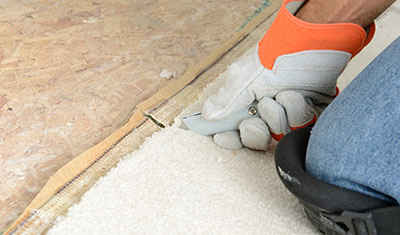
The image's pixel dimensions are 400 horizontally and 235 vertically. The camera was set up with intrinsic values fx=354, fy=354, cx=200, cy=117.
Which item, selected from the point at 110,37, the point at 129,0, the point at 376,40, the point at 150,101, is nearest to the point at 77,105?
the point at 150,101

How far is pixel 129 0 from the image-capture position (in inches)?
70.1

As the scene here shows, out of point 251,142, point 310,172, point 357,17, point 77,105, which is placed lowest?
point 77,105

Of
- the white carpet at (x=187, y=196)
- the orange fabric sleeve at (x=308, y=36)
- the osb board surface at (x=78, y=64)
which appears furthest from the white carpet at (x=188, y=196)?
the orange fabric sleeve at (x=308, y=36)

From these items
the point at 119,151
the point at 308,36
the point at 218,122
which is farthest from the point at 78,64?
the point at 308,36

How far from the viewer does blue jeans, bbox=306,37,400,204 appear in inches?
23.7

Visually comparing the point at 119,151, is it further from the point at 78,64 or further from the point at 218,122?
the point at 78,64

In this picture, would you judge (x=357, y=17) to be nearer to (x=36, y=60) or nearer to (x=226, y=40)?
(x=226, y=40)

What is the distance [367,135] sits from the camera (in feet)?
2.04

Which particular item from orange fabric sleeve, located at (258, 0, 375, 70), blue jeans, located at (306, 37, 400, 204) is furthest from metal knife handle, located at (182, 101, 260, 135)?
blue jeans, located at (306, 37, 400, 204)

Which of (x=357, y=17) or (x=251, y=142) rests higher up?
(x=357, y=17)

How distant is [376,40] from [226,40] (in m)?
0.63

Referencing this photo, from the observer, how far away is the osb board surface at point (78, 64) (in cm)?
101

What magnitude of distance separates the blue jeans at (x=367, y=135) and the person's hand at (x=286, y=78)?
0.21 m

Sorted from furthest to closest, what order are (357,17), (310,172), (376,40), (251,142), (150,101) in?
1. (376,40)
2. (150,101)
3. (251,142)
4. (357,17)
5. (310,172)
